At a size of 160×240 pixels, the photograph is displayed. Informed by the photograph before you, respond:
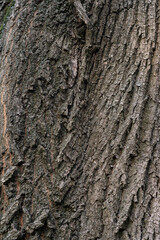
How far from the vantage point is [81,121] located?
209cm

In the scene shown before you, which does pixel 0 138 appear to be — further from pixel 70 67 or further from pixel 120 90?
pixel 120 90

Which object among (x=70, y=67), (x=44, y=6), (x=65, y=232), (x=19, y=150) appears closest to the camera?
(x=65, y=232)

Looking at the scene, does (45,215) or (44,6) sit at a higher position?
(44,6)

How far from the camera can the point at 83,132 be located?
2.07 m

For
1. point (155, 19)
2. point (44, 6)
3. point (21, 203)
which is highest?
point (44, 6)

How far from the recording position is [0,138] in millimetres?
2117

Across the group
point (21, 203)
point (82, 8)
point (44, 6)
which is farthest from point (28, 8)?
point (21, 203)

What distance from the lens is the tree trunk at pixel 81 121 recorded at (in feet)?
6.02

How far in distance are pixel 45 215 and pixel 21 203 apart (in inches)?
7.0

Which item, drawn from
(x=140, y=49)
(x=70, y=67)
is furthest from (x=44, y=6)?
(x=140, y=49)

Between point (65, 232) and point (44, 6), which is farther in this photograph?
point (44, 6)

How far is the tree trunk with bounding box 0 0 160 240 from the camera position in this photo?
183cm

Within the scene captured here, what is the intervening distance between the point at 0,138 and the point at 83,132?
1.93 ft

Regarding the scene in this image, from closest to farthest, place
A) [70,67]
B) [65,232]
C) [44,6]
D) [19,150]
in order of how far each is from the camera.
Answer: [65,232]
[19,150]
[70,67]
[44,6]
